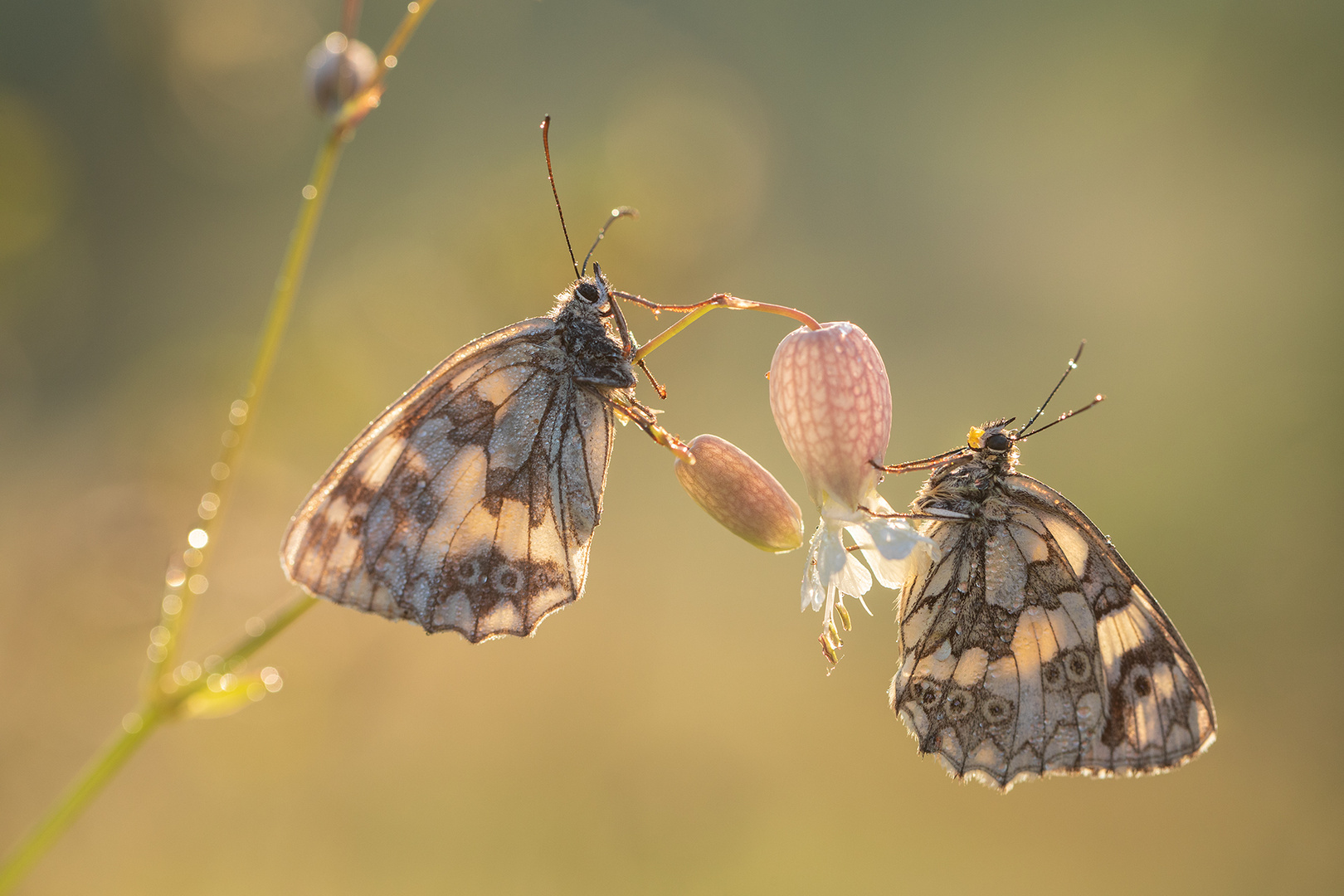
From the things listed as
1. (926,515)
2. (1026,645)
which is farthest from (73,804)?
(1026,645)

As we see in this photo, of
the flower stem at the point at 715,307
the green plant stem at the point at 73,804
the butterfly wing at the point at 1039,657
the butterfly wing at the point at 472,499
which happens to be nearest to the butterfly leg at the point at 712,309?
the flower stem at the point at 715,307

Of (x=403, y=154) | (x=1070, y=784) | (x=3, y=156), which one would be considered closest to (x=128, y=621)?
(x=3, y=156)

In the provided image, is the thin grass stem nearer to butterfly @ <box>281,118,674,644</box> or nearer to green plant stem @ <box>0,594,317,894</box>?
green plant stem @ <box>0,594,317,894</box>

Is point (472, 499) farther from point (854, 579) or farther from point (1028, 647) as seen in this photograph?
point (1028, 647)

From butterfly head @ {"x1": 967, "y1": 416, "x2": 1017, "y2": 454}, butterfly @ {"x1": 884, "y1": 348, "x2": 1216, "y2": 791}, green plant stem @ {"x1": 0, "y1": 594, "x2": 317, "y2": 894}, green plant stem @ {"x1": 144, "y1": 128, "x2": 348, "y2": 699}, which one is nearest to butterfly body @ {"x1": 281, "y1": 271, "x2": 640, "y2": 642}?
green plant stem @ {"x1": 0, "y1": 594, "x2": 317, "y2": 894}

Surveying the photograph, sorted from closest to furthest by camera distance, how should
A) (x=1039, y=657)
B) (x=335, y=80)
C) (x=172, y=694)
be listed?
(x=172, y=694)
(x=1039, y=657)
(x=335, y=80)

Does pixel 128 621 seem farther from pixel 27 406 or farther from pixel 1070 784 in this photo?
pixel 1070 784

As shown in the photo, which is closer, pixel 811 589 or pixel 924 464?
pixel 811 589
